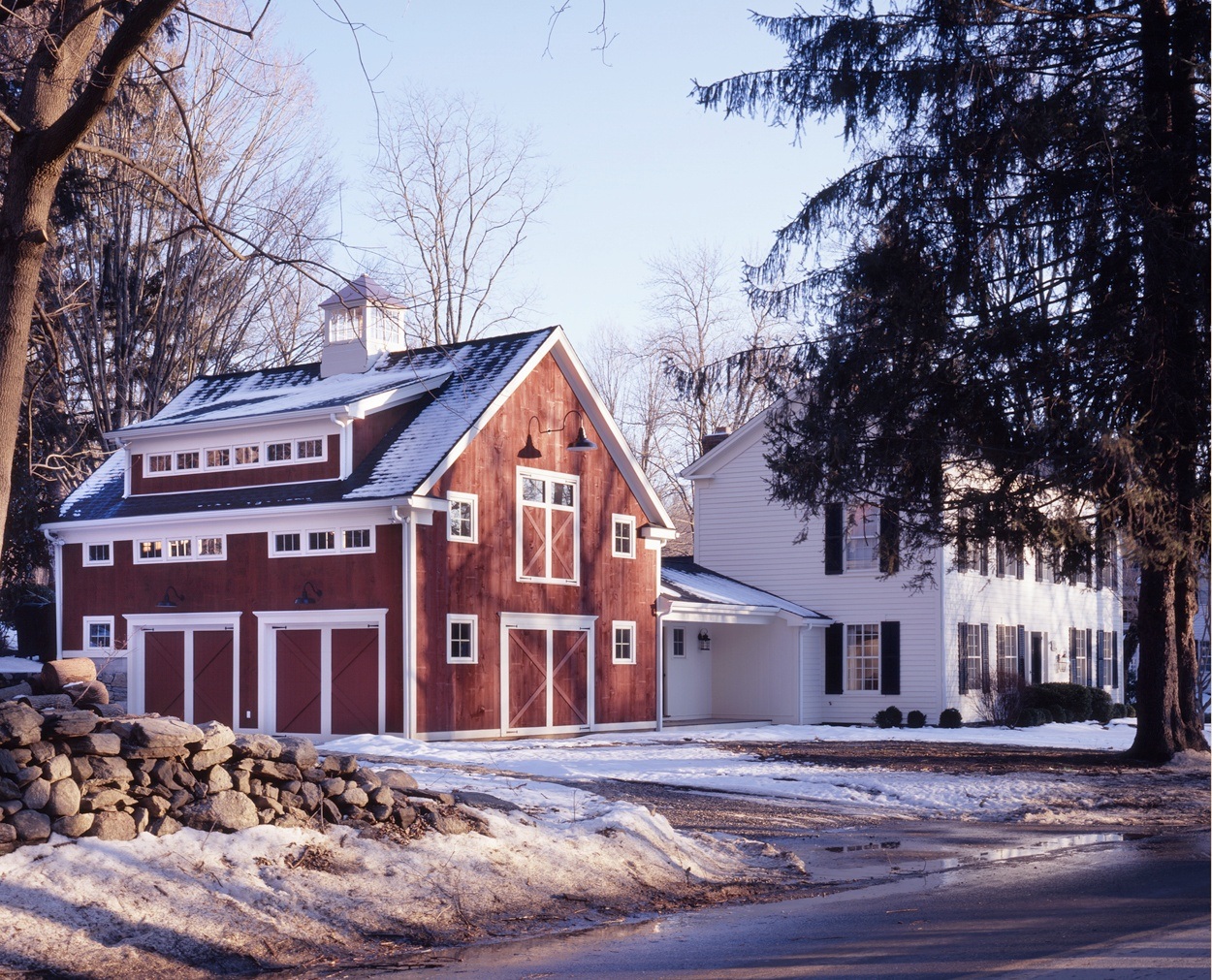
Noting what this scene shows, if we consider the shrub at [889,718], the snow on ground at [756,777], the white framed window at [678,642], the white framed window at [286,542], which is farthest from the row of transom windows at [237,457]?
the shrub at [889,718]

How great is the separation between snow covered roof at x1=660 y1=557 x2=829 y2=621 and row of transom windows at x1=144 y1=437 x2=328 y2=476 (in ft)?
28.7

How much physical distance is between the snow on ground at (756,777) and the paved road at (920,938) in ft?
14.2

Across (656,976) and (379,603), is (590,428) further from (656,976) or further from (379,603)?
(656,976)

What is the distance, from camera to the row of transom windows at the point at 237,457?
87.0 ft

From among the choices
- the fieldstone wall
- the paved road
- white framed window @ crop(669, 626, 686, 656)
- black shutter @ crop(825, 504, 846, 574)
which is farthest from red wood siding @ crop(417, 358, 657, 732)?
the paved road

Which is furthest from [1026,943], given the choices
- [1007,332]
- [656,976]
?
[1007,332]

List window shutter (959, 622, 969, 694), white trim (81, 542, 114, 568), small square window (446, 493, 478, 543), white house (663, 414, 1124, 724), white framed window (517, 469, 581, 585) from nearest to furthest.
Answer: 1. small square window (446, 493, 478, 543)
2. white framed window (517, 469, 581, 585)
3. white trim (81, 542, 114, 568)
4. white house (663, 414, 1124, 724)
5. window shutter (959, 622, 969, 694)

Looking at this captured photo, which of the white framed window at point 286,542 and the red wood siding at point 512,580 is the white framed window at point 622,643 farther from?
the white framed window at point 286,542

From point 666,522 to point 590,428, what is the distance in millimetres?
3048

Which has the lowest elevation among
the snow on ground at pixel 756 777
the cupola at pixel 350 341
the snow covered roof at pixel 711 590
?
the snow on ground at pixel 756 777

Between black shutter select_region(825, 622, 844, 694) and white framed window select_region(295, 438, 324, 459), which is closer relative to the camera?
white framed window select_region(295, 438, 324, 459)

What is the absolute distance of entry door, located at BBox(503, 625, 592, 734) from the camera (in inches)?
1053

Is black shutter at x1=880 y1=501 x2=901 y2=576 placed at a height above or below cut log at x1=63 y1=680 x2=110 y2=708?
above

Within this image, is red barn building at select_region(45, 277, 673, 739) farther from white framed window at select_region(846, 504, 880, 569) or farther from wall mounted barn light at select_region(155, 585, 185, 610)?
white framed window at select_region(846, 504, 880, 569)
